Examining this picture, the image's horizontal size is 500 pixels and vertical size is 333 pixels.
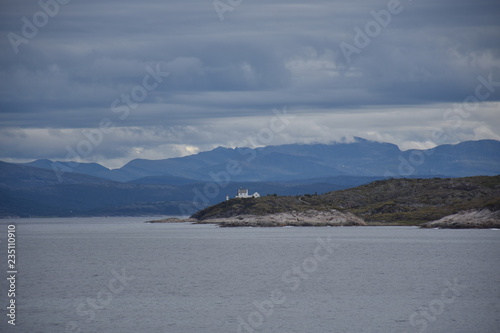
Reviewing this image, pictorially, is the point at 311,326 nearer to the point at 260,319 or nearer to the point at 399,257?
the point at 260,319

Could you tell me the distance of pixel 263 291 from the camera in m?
81.8

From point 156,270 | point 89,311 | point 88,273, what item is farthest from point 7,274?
point 89,311

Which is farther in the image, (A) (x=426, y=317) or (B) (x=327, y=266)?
(B) (x=327, y=266)

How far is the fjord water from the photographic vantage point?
6206 centimetres

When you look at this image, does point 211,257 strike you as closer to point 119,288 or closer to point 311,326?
point 119,288

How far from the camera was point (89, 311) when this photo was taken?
69.1 metres

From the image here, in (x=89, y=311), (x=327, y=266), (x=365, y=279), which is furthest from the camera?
(x=327, y=266)

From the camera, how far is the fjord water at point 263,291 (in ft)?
204

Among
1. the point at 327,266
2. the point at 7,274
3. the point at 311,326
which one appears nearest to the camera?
A: the point at 311,326

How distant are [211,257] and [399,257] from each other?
32.6 metres

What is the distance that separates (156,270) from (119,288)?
22.2m

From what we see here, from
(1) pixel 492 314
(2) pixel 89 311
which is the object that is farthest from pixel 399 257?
(2) pixel 89 311

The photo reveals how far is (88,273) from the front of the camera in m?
104

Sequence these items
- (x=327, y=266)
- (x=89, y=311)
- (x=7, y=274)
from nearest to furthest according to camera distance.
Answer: (x=89, y=311)
(x=7, y=274)
(x=327, y=266)
